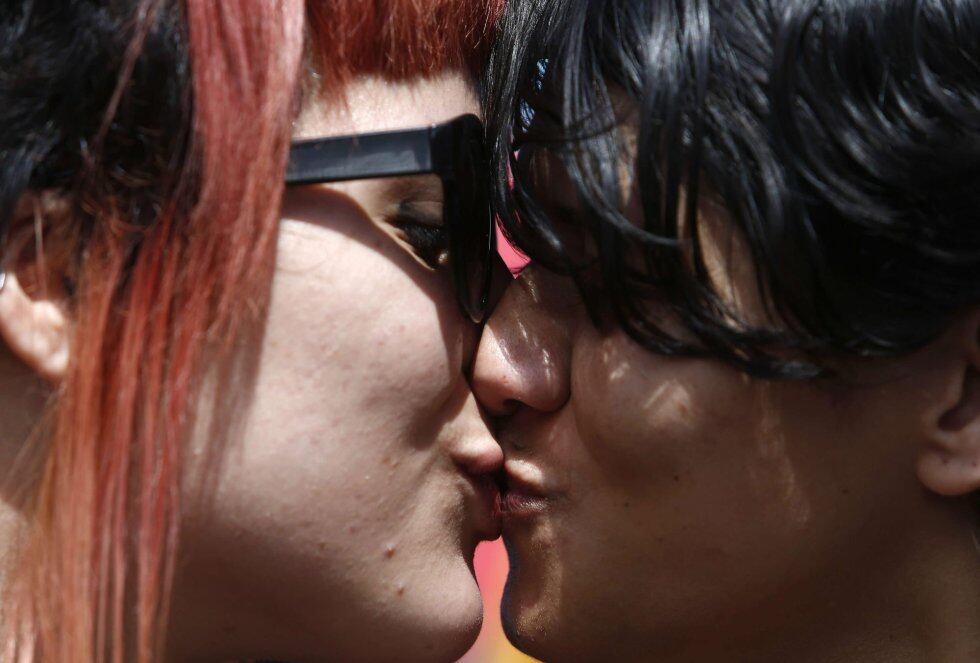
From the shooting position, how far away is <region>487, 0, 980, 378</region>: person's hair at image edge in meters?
1.41

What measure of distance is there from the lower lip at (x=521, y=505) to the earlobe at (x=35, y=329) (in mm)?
723

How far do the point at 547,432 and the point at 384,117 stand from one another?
54 cm

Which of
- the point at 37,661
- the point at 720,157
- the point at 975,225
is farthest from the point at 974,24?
the point at 37,661

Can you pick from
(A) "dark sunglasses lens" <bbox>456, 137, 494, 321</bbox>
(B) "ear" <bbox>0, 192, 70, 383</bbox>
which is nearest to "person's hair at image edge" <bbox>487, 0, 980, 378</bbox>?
(A) "dark sunglasses lens" <bbox>456, 137, 494, 321</bbox>

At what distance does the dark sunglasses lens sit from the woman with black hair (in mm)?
33

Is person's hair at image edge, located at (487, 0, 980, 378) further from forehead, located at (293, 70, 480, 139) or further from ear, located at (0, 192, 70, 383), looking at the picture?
ear, located at (0, 192, 70, 383)

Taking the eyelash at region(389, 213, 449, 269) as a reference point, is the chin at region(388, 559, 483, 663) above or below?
below

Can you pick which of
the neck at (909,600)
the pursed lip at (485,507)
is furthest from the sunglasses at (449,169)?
the neck at (909,600)

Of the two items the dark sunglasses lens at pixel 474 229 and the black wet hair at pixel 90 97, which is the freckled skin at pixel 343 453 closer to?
the dark sunglasses lens at pixel 474 229

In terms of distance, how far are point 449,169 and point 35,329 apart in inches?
22.9

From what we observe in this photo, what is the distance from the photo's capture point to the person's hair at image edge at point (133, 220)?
132 cm

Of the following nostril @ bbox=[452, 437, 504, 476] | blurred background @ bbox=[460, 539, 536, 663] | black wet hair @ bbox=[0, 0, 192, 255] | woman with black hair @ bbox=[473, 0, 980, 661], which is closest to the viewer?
black wet hair @ bbox=[0, 0, 192, 255]

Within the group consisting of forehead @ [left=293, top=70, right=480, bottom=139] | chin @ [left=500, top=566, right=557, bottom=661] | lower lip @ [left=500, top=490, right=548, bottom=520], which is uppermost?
forehead @ [left=293, top=70, right=480, bottom=139]

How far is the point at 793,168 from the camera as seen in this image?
1.41 meters
